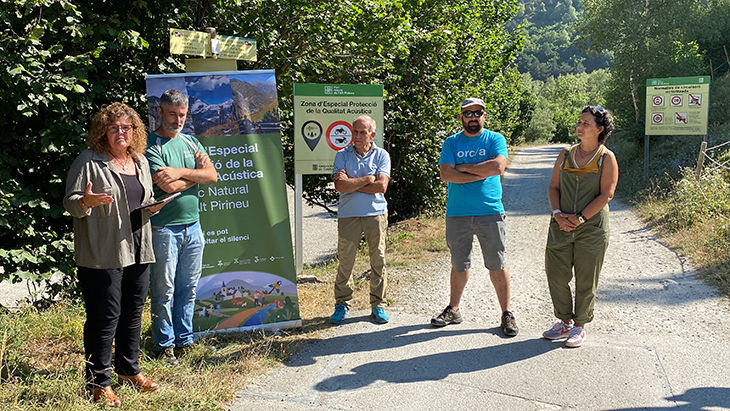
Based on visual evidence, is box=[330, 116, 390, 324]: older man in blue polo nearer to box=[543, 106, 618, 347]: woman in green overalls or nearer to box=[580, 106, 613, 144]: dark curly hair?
box=[543, 106, 618, 347]: woman in green overalls

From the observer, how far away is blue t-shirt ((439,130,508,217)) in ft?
16.2

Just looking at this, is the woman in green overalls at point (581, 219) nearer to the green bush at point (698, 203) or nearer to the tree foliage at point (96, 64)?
the tree foliage at point (96, 64)

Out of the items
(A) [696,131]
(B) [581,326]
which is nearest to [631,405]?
(B) [581,326]

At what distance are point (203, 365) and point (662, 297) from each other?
4970mm

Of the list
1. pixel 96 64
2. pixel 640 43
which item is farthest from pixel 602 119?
pixel 640 43

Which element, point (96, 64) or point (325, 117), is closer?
point (96, 64)

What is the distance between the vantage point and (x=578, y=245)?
469 centimetres

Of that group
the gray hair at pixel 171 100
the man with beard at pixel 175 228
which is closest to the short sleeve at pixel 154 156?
the man with beard at pixel 175 228

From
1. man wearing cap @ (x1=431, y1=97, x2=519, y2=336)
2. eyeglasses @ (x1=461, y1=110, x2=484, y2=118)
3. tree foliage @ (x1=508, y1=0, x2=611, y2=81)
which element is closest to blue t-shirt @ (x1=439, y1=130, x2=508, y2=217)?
man wearing cap @ (x1=431, y1=97, x2=519, y2=336)

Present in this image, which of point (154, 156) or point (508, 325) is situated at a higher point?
point (154, 156)

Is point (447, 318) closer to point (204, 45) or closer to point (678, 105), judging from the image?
point (204, 45)

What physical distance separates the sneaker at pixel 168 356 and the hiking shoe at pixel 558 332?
3.11 meters

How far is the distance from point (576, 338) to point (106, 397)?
3.63 m

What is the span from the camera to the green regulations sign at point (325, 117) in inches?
242
